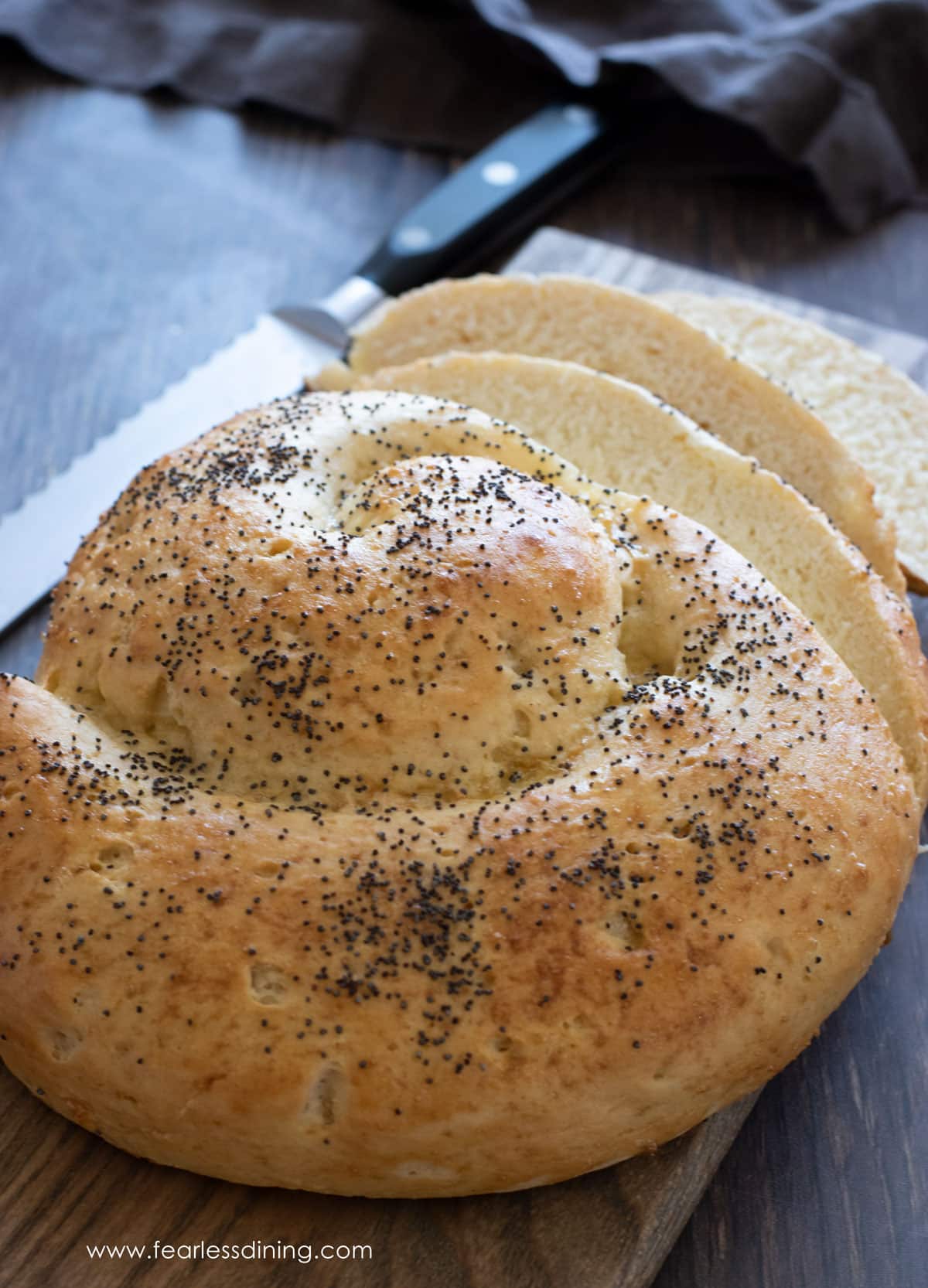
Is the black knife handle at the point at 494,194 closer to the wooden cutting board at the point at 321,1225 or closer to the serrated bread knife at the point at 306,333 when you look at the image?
the serrated bread knife at the point at 306,333

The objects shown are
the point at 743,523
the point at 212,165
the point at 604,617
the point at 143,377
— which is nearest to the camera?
the point at 604,617

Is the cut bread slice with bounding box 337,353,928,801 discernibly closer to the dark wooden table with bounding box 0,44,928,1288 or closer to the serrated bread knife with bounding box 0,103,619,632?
the serrated bread knife with bounding box 0,103,619,632

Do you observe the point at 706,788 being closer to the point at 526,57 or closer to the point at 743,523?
the point at 743,523

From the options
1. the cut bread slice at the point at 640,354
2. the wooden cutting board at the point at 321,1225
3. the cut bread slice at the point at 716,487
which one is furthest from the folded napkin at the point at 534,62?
the wooden cutting board at the point at 321,1225

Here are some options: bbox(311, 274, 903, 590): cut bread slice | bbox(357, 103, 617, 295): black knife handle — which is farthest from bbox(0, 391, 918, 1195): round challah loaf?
bbox(357, 103, 617, 295): black knife handle

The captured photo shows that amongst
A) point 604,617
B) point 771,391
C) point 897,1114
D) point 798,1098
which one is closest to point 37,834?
point 604,617

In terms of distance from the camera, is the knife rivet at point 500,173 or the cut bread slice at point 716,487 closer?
the cut bread slice at point 716,487

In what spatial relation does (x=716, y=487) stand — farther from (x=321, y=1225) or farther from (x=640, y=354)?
(x=321, y=1225)
